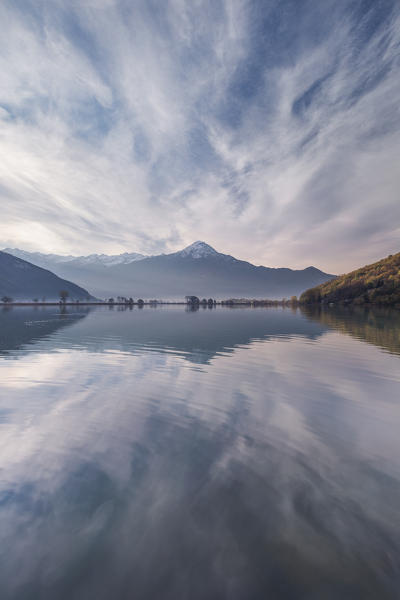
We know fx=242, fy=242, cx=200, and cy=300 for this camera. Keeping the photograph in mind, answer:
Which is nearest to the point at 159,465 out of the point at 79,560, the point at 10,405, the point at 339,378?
the point at 79,560

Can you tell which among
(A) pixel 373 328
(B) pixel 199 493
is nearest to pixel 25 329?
(B) pixel 199 493

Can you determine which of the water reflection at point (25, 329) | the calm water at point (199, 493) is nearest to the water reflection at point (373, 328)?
the calm water at point (199, 493)

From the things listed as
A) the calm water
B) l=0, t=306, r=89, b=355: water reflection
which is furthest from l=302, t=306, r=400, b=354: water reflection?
l=0, t=306, r=89, b=355: water reflection

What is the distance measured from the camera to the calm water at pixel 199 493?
178 inches

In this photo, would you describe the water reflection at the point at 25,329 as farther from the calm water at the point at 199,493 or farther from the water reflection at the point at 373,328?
the water reflection at the point at 373,328

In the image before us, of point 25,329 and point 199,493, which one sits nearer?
point 199,493

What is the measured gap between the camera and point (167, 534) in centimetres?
538

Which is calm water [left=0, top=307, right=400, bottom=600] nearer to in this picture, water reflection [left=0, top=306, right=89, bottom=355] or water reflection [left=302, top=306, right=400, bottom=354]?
water reflection [left=302, top=306, right=400, bottom=354]

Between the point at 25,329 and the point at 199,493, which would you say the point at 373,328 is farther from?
the point at 25,329

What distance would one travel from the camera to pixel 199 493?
6.65 m

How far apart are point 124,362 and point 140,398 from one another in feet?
29.6

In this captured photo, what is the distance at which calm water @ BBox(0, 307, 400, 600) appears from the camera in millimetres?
4512

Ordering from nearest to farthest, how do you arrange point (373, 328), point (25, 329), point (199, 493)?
point (199, 493) < point (373, 328) < point (25, 329)

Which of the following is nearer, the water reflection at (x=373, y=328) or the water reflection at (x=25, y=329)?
the water reflection at (x=373, y=328)
